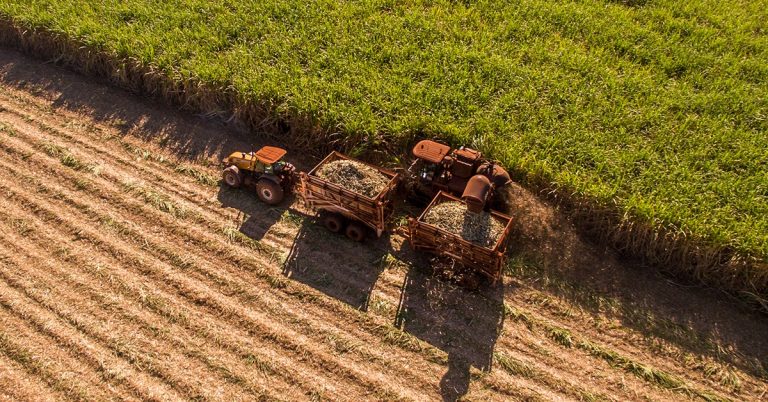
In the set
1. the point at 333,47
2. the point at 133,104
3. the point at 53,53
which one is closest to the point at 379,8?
the point at 333,47

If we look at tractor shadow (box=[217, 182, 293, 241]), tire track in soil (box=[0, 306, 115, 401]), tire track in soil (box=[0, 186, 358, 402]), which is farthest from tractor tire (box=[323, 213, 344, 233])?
tire track in soil (box=[0, 306, 115, 401])

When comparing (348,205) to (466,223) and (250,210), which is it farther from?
(250,210)

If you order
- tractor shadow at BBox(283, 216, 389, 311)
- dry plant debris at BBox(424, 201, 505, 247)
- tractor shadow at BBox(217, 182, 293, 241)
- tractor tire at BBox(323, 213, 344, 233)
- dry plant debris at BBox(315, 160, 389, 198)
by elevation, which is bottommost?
tractor shadow at BBox(283, 216, 389, 311)

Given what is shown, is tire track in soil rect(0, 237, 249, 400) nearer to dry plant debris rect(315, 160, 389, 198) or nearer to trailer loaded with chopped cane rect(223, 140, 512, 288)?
trailer loaded with chopped cane rect(223, 140, 512, 288)

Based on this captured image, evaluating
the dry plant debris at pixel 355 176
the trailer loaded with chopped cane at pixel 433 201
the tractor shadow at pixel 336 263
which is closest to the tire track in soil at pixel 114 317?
the tractor shadow at pixel 336 263

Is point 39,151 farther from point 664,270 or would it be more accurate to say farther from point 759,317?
point 759,317

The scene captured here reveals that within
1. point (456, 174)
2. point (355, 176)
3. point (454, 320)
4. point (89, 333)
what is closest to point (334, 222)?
point (355, 176)

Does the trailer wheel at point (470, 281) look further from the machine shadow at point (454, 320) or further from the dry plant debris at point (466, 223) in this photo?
the dry plant debris at point (466, 223)
